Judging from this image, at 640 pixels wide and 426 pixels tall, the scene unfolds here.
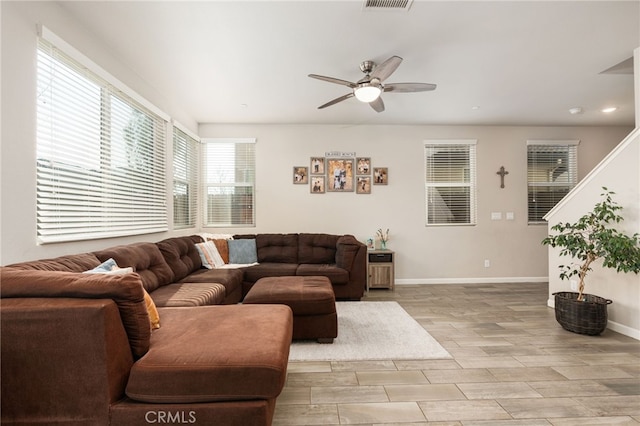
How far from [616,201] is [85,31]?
16.7ft

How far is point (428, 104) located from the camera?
4.33 m

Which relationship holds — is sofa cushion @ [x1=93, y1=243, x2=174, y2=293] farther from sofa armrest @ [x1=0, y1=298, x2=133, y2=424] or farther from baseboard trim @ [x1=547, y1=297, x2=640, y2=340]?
baseboard trim @ [x1=547, y1=297, x2=640, y2=340]

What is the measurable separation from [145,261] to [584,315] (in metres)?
4.16

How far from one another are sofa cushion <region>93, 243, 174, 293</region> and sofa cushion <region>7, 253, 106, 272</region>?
17 cm

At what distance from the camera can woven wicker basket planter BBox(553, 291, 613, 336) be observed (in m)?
2.90

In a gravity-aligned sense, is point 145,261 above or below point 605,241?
below

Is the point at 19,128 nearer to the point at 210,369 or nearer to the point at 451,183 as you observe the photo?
the point at 210,369

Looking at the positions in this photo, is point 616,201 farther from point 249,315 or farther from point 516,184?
point 249,315

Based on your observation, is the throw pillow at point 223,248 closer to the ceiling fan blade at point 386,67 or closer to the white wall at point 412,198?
the white wall at point 412,198

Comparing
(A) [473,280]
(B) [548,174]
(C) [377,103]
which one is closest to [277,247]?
(C) [377,103]

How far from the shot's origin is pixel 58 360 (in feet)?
4.10

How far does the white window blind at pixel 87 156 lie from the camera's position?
2148 mm

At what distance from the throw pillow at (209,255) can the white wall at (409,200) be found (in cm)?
103

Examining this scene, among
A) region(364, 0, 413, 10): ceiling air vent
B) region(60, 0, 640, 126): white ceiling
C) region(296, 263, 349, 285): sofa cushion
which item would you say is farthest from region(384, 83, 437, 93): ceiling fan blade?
region(296, 263, 349, 285): sofa cushion
